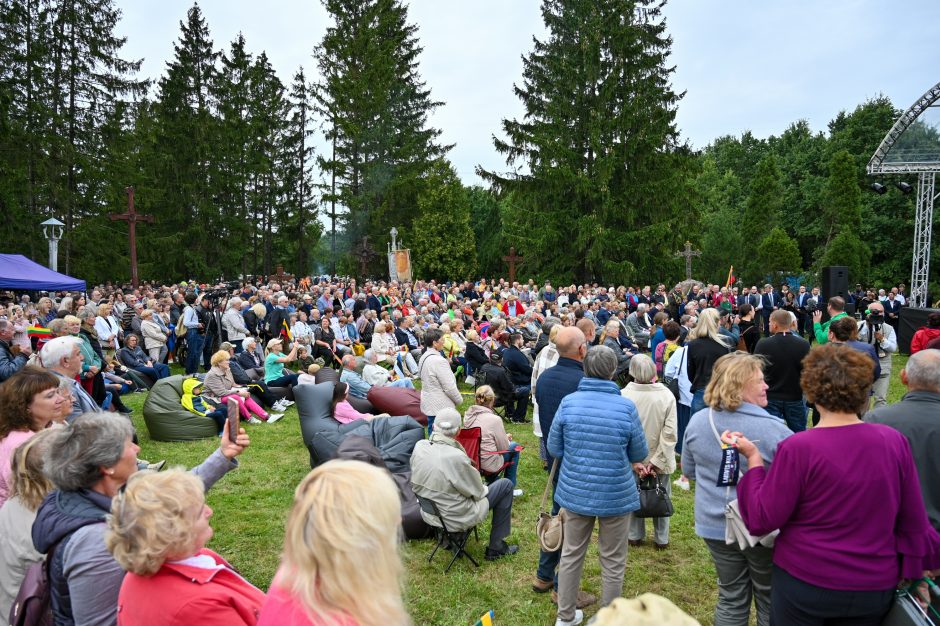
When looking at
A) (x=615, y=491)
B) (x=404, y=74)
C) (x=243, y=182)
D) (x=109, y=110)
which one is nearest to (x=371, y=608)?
(x=615, y=491)

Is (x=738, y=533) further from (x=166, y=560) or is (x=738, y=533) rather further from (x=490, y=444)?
(x=490, y=444)

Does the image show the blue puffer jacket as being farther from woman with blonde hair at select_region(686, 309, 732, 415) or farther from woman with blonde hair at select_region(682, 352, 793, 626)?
woman with blonde hair at select_region(686, 309, 732, 415)

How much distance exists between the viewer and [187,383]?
320 inches

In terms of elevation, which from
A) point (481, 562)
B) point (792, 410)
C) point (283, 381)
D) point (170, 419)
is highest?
point (792, 410)

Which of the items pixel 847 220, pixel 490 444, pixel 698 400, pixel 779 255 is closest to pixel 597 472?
pixel 490 444

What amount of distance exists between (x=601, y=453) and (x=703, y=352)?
2800 millimetres

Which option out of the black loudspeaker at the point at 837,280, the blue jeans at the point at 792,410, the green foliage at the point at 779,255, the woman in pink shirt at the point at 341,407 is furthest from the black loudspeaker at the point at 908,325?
the green foliage at the point at 779,255

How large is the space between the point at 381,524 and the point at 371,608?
0.18 meters

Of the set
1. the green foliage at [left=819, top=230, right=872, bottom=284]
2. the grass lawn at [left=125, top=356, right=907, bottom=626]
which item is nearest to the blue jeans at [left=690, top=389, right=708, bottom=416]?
the grass lawn at [left=125, top=356, right=907, bottom=626]

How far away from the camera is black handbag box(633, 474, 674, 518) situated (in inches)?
160

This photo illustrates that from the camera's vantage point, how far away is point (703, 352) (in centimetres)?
571

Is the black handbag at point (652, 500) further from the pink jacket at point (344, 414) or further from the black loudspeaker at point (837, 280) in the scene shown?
the black loudspeaker at point (837, 280)

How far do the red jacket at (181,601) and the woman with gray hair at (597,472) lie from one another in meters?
2.04

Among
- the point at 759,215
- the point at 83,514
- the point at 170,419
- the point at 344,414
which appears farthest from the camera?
the point at 759,215
